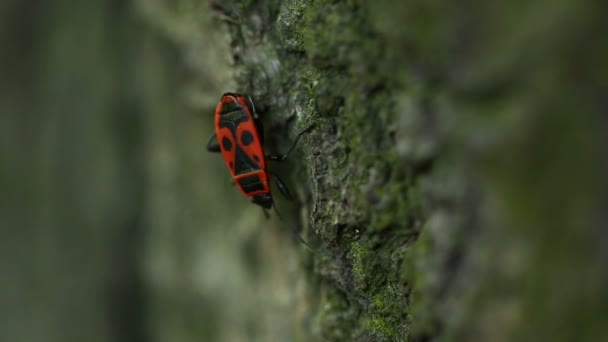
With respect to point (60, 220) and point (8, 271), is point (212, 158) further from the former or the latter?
point (8, 271)

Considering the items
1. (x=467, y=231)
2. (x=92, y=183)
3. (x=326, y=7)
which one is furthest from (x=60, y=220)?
(x=467, y=231)

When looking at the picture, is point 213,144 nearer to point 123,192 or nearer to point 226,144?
point 226,144

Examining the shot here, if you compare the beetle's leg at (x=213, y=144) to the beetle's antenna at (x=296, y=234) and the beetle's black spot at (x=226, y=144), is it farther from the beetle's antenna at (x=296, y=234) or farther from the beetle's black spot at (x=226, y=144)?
the beetle's antenna at (x=296, y=234)

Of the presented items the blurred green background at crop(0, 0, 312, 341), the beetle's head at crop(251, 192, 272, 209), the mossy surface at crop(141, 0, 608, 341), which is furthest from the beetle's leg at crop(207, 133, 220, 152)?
the mossy surface at crop(141, 0, 608, 341)

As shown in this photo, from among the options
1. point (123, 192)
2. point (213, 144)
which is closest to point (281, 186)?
point (213, 144)

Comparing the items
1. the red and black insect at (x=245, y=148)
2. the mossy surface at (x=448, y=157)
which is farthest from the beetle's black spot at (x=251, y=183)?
the mossy surface at (x=448, y=157)

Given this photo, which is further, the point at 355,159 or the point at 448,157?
the point at 355,159
